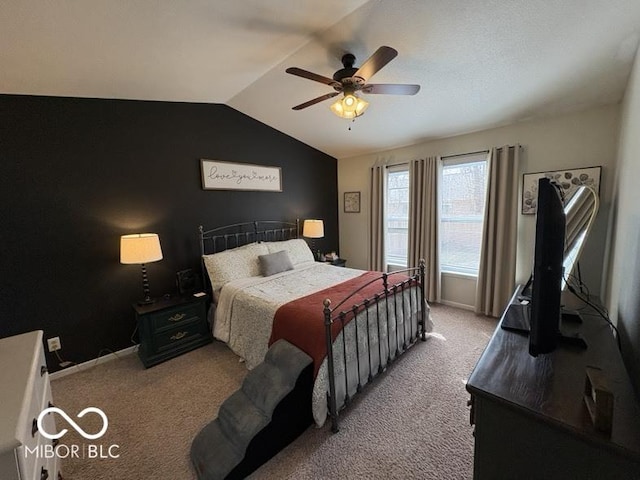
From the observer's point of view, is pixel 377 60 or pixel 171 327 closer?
pixel 377 60

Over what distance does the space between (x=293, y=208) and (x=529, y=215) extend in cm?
315

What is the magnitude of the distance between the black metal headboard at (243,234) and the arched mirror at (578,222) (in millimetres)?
3287

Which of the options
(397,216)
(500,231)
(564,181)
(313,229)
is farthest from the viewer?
(397,216)

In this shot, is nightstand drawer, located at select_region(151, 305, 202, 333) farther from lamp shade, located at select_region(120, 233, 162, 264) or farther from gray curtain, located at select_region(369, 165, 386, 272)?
gray curtain, located at select_region(369, 165, 386, 272)

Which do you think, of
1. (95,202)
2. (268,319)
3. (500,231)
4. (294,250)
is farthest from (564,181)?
(95,202)

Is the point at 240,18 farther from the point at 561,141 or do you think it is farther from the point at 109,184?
the point at 561,141

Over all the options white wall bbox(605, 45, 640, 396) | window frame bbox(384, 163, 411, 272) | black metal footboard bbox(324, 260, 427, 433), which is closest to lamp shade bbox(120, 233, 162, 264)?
black metal footboard bbox(324, 260, 427, 433)

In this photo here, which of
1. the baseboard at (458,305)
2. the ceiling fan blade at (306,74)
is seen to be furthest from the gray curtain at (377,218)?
the ceiling fan blade at (306,74)

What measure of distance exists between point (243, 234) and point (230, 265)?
78cm

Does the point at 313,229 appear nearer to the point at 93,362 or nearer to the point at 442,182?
the point at 442,182

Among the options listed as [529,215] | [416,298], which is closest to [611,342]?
[416,298]

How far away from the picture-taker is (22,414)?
830 mm

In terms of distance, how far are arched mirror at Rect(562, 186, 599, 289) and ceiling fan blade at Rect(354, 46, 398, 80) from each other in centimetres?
155

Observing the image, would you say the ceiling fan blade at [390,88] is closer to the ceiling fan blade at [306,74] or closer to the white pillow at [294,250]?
the ceiling fan blade at [306,74]
